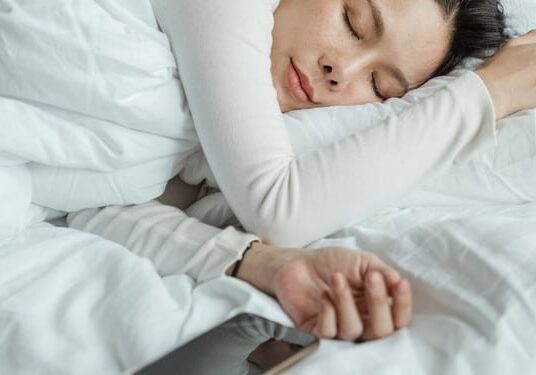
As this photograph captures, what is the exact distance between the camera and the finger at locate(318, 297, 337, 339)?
648 millimetres

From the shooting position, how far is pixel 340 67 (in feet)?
3.32

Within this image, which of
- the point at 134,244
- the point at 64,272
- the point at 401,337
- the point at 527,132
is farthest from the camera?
the point at 527,132

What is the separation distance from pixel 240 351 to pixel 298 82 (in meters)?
0.48

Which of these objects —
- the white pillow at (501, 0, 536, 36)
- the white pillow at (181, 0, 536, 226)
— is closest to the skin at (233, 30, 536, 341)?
the white pillow at (181, 0, 536, 226)

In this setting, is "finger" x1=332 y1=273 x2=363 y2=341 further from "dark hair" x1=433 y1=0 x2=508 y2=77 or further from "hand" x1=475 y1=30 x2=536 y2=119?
"dark hair" x1=433 y1=0 x2=508 y2=77

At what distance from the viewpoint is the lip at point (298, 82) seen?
103cm

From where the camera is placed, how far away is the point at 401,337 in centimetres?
67

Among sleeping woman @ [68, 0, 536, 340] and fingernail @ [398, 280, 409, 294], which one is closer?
fingernail @ [398, 280, 409, 294]

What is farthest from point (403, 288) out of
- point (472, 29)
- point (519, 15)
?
point (519, 15)

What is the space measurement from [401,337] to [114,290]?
30cm

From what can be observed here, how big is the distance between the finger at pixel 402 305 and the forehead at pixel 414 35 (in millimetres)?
484

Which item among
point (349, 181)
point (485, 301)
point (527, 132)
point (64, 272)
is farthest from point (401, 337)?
point (527, 132)

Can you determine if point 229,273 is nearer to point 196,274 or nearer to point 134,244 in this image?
point 196,274

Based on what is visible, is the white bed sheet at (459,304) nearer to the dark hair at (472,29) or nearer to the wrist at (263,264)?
the wrist at (263,264)
